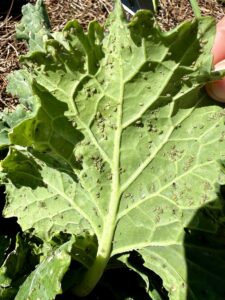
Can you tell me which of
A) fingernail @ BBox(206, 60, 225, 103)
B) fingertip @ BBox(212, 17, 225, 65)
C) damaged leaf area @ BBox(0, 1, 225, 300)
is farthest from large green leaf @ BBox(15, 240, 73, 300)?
fingertip @ BBox(212, 17, 225, 65)

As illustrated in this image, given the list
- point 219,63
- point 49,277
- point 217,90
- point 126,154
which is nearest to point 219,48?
point 219,63

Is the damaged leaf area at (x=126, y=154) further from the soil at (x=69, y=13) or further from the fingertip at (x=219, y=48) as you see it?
the soil at (x=69, y=13)

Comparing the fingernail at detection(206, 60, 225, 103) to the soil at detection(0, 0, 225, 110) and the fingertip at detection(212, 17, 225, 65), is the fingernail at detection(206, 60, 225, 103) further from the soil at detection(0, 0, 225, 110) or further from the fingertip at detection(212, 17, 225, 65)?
the soil at detection(0, 0, 225, 110)

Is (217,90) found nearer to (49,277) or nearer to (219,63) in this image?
(219,63)

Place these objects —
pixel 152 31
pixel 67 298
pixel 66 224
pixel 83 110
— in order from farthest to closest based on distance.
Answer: pixel 67 298
pixel 66 224
pixel 83 110
pixel 152 31

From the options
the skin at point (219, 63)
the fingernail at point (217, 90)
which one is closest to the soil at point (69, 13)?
the skin at point (219, 63)

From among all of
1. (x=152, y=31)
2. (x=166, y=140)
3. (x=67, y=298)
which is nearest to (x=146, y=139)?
(x=166, y=140)

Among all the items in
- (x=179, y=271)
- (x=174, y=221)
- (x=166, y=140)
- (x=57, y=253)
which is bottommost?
(x=179, y=271)

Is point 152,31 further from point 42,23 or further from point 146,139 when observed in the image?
point 42,23
